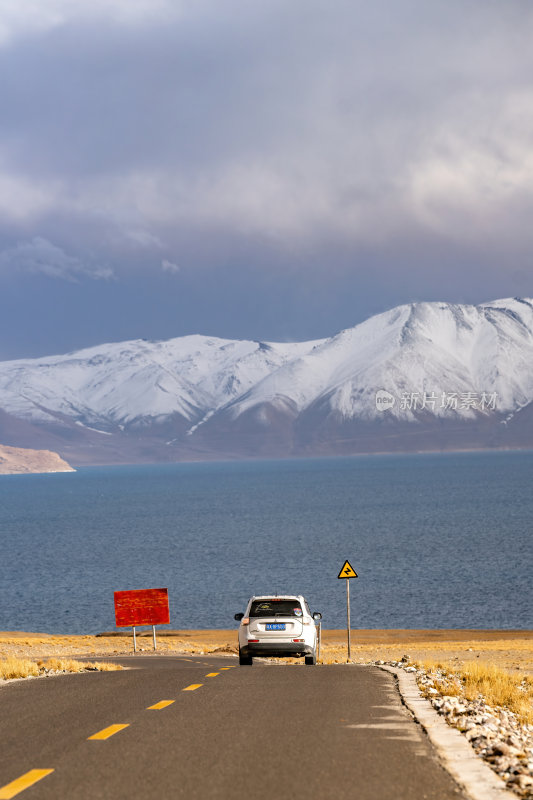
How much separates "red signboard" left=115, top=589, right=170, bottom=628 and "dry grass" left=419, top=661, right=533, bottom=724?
18948 mm

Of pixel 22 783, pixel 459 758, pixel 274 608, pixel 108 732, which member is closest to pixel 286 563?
pixel 274 608

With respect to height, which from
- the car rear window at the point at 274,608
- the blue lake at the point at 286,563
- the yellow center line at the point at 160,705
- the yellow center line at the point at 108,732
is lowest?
the blue lake at the point at 286,563

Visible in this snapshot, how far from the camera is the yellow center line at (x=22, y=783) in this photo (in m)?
7.96

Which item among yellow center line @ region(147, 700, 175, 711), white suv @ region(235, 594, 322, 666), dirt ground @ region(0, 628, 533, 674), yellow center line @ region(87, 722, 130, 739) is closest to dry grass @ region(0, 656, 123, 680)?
white suv @ region(235, 594, 322, 666)

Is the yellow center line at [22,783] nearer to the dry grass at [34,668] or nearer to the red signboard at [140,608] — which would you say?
the dry grass at [34,668]

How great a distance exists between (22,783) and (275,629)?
14785 millimetres

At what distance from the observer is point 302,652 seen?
23.0 meters

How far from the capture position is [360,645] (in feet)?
152

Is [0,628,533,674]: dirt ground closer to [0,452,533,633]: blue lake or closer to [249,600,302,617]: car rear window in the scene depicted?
[0,452,533,633]: blue lake

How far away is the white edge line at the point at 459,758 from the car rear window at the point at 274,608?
9.03 meters

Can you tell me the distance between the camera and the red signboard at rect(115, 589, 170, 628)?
38.2 metres

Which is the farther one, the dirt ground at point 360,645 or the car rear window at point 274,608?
the dirt ground at point 360,645

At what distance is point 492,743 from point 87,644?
124 feet

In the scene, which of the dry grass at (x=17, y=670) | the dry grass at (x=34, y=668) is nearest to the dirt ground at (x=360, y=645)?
the dry grass at (x=34, y=668)
